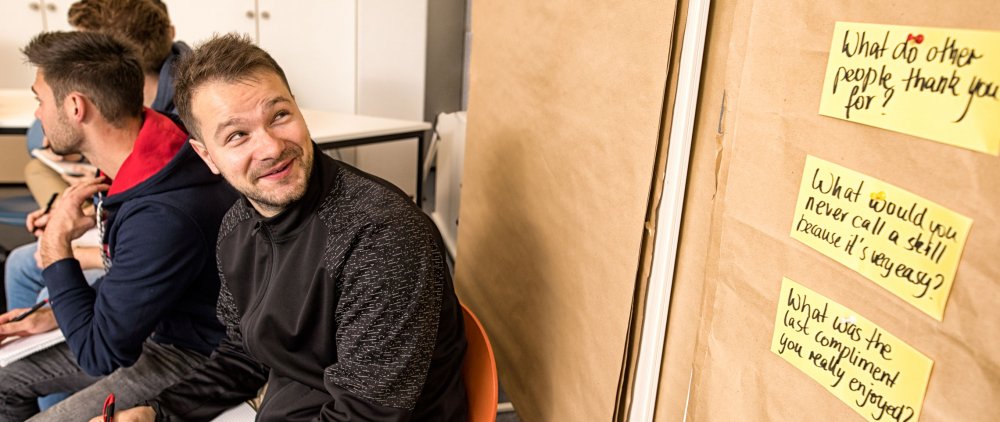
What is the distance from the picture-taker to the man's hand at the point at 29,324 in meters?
1.42

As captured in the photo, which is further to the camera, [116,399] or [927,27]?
[116,399]

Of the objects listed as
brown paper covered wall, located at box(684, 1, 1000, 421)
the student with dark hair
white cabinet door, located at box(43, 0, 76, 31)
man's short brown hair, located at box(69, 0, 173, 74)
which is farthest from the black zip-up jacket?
white cabinet door, located at box(43, 0, 76, 31)

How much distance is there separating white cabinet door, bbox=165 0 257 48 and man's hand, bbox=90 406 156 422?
A: 8.84 feet

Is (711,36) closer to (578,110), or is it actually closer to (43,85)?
(578,110)

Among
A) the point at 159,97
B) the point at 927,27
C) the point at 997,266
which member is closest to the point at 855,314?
the point at 997,266

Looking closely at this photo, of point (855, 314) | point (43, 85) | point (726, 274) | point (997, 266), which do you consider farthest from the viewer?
point (43, 85)

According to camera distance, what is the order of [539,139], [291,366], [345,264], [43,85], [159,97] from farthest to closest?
[159,97] → [43,85] → [539,139] → [291,366] → [345,264]

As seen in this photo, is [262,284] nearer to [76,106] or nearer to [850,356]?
[76,106]

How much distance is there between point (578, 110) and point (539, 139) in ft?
0.51

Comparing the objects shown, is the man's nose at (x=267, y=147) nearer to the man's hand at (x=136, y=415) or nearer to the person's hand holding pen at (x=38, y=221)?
the man's hand at (x=136, y=415)

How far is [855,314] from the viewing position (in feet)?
1.95

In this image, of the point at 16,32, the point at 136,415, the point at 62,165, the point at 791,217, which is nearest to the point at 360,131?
the point at 62,165

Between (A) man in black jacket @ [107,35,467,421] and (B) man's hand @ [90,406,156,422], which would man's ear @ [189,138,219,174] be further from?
(B) man's hand @ [90,406,156,422]

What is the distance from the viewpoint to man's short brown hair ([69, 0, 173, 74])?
2.04m
